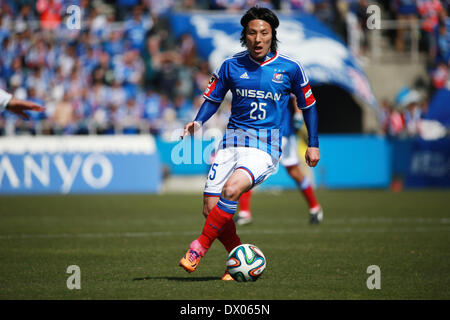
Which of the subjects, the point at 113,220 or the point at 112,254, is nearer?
the point at 112,254

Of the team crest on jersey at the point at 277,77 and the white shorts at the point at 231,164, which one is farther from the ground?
the team crest on jersey at the point at 277,77

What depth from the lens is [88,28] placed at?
74.5 feet

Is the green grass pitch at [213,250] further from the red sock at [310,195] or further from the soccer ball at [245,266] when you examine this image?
the red sock at [310,195]

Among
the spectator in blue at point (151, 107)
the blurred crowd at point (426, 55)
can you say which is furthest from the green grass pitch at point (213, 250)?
the blurred crowd at point (426, 55)

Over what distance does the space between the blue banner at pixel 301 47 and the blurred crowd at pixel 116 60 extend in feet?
1.43

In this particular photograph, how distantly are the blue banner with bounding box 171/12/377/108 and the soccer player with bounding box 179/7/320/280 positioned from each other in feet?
48.8

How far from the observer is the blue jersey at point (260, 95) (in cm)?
729

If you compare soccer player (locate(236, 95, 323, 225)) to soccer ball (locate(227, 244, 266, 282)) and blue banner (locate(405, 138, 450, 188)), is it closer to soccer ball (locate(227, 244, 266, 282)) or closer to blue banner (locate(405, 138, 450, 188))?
soccer ball (locate(227, 244, 266, 282))

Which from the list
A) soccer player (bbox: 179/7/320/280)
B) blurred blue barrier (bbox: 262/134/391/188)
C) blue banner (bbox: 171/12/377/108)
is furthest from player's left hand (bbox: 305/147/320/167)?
blue banner (bbox: 171/12/377/108)

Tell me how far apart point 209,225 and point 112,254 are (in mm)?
2224

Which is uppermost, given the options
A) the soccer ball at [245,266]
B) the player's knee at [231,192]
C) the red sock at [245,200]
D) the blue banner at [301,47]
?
the blue banner at [301,47]

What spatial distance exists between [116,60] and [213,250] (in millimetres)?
13835
